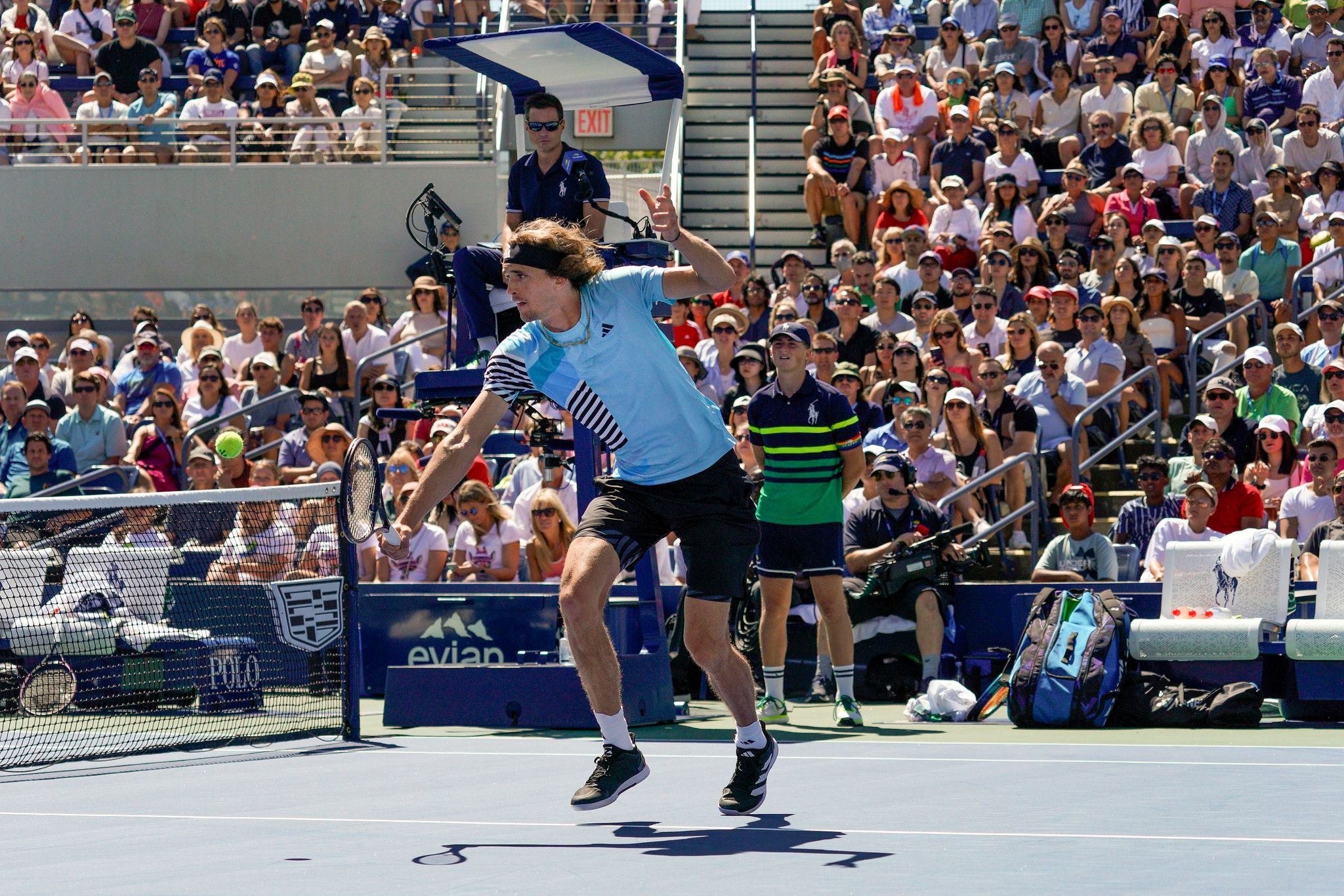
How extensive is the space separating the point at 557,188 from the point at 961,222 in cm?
706

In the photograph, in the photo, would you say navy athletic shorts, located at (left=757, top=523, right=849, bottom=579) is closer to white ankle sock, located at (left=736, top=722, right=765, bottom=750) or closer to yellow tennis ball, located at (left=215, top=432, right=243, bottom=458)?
white ankle sock, located at (left=736, top=722, right=765, bottom=750)

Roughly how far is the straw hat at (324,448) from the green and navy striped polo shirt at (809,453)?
511 centimetres

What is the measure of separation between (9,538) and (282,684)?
1875 millimetres

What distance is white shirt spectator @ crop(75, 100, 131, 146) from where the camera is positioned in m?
19.8

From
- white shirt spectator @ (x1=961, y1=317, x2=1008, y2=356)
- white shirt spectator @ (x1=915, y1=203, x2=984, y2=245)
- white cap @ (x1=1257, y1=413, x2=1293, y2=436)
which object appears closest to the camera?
white cap @ (x1=1257, y1=413, x2=1293, y2=436)

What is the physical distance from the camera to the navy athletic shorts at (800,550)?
9711mm

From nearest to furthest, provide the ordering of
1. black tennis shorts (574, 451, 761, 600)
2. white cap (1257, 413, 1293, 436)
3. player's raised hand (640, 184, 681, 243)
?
player's raised hand (640, 184, 681, 243) < black tennis shorts (574, 451, 761, 600) < white cap (1257, 413, 1293, 436)

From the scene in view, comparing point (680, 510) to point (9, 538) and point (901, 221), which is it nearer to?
point (9, 538)

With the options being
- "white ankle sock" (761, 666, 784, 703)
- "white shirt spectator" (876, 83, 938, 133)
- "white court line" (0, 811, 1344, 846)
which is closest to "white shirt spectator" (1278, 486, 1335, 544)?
"white ankle sock" (761, 666, 784, 703)

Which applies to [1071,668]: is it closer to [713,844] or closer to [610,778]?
[610,778]

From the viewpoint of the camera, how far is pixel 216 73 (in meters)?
20.0

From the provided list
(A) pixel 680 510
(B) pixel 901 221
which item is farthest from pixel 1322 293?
(A) pixel 680 510

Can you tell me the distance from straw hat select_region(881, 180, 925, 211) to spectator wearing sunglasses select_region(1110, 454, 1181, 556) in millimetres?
5361

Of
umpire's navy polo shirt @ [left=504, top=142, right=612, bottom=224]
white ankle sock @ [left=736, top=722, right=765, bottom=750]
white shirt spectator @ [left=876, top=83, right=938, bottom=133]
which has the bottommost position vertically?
white ankle sock @ [left=736, top=722, right=765, bottom=750]
